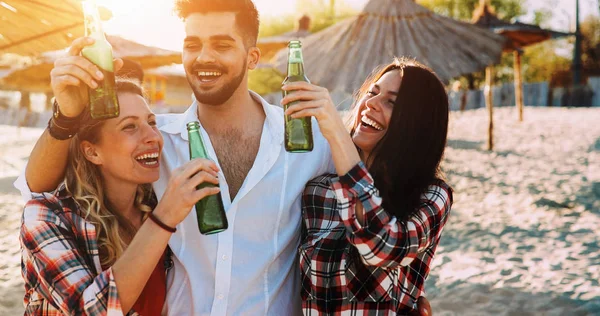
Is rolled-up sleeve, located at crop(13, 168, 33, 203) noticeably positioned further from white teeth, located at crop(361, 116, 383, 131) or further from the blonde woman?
white teeth, located at crop(361, 116, 383, 131)

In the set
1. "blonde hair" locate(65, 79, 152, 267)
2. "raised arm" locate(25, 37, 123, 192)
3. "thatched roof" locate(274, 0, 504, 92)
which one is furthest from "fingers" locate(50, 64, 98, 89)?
"thatched roof" locate(274, 0, 504, 92)

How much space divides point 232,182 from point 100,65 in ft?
2.66

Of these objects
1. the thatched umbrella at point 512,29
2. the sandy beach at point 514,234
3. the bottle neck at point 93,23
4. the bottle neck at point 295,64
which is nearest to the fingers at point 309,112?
the bottle neck at point 295,64

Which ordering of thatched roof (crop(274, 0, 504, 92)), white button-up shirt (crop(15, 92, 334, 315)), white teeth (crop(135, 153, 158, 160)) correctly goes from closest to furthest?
white teeth (crop(135, 153, 158, 160)) → white button-up shirt (crop(15, 92, 334, 315)) → thatched roof (crop(274, 0, 504, 92))

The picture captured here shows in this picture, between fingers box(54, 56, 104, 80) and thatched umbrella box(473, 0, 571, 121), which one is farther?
thatched umbrella box(473, 0, 571, 121)

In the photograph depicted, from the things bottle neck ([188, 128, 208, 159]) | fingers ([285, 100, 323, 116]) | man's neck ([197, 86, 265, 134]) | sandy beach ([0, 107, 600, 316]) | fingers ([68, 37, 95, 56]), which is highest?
fingers ([68, 37, 95, 56])

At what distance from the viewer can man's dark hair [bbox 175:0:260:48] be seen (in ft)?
8.73

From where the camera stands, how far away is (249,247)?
8.20 ft

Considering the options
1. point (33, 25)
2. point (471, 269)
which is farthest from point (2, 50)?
point (471, 269)

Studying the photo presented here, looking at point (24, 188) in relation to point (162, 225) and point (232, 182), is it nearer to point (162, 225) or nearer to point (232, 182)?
point (162, 225)

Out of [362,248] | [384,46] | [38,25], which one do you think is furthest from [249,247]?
[384,46]

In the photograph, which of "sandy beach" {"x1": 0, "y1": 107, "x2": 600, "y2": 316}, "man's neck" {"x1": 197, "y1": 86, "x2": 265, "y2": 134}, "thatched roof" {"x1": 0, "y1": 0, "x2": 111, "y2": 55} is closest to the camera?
"man's neck" {"x1": 197, "y1": 86, "x2": 265, "y2": 134}

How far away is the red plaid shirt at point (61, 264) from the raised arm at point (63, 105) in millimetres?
132

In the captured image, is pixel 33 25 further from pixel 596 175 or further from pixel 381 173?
pixel 596 175
